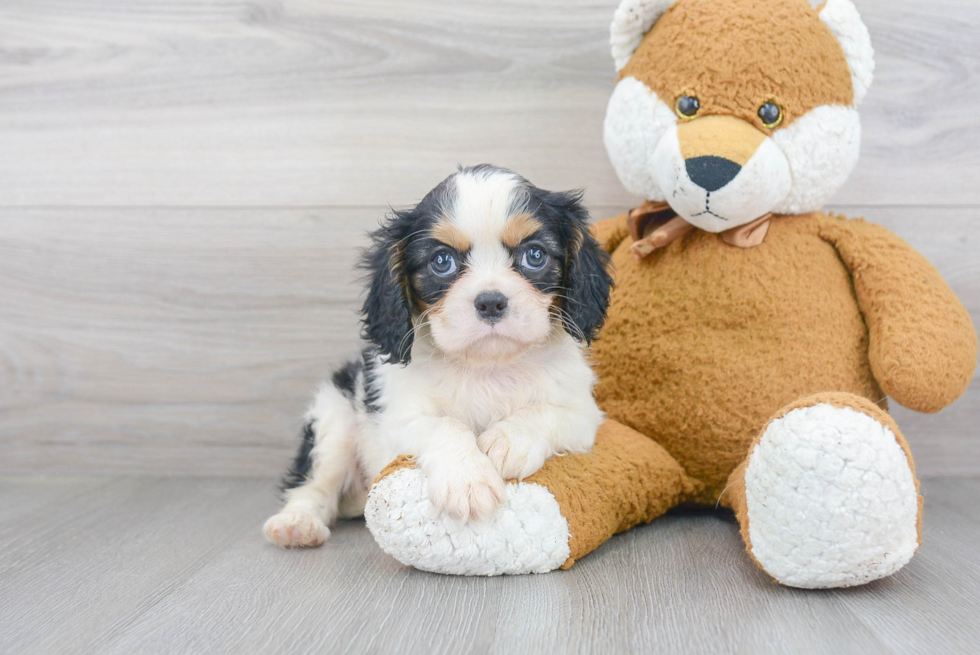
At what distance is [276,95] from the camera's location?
87.3 inches

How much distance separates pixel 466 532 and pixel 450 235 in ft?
1.78

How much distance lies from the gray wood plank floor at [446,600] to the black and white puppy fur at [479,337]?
0.55ft

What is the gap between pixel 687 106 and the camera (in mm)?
1633

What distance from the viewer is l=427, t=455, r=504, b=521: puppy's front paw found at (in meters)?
1.32

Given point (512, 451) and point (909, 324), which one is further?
point (909, 324)

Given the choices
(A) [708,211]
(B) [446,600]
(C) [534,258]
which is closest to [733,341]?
(A) [708,211]

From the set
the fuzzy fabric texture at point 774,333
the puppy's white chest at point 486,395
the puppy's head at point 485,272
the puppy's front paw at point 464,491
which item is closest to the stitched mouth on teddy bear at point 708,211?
the fuzzy fabric texture at point 774,333

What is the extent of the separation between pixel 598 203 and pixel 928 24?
989mm

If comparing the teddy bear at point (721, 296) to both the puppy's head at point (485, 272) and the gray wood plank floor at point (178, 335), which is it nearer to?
the puppy's head at point (485, 272)

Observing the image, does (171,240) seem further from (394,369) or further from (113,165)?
(394,369)

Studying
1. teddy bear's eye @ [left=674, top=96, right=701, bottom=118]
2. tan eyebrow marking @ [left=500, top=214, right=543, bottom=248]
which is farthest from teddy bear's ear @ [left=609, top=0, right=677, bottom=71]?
tan eyebrow marking @ [left=500, top=214, right=543, bottom=248]

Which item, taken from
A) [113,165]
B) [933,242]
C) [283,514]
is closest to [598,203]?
[933,242]

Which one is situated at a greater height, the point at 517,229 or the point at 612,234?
the point at 517,229

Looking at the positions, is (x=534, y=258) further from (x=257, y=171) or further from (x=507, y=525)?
(x=257, y=171)
